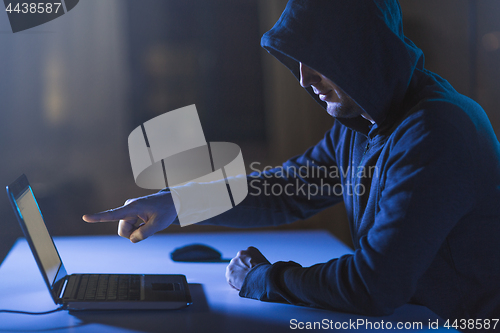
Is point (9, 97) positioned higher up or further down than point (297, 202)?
higher up

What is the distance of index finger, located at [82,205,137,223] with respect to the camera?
3.10 ft

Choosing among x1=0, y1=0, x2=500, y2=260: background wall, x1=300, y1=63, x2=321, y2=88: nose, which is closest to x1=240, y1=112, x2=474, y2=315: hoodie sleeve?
x1=300, y1=63, x2=321, y2=88: nose

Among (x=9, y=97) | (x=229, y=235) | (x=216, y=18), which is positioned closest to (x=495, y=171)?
(x=229, y=235)

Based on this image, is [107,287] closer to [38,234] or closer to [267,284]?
[38,234]

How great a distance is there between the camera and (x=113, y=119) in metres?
1.65

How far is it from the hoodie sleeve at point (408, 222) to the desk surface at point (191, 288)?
71 mm

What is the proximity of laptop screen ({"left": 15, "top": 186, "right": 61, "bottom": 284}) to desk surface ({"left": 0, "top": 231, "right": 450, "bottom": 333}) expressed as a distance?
0.08 meters

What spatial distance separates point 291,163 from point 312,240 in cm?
28

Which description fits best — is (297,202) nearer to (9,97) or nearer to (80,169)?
(80,169)

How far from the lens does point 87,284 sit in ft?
2.96

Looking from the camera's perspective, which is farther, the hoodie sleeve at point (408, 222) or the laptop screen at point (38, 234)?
the laptop screen at point (38, 234)

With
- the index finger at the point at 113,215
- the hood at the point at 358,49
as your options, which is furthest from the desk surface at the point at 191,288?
the hood at the point at 358,49

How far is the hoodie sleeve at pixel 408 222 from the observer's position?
701mm

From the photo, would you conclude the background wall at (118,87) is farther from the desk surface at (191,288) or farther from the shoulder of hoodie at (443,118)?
the shoulder of hoodie at (443,118)
